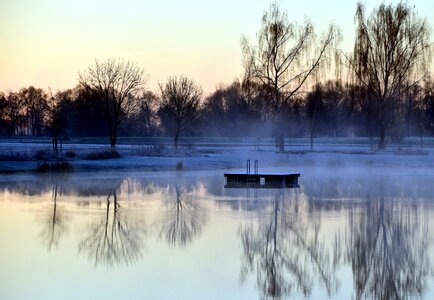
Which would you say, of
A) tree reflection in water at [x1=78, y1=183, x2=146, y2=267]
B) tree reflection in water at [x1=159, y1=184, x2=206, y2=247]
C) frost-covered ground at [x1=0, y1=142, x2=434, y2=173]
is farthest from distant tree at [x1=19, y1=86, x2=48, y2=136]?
tree reflection in water at [x1=78, y1=183, x2=146, y2=267]

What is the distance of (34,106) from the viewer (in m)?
118

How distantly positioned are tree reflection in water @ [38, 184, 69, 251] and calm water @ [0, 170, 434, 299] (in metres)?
0.03

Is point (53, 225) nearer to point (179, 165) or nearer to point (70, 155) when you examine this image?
point (179, 165)

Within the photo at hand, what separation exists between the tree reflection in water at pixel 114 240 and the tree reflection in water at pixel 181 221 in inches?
25.1

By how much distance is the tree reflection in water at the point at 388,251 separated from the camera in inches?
509

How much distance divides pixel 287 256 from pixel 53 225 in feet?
21.7

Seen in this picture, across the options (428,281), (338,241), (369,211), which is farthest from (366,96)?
(428,281)

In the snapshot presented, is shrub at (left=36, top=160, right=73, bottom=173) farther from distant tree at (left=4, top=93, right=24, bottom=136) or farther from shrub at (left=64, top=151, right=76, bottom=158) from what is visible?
distant tree at (left=4, top=93, right=24, bottom=136)

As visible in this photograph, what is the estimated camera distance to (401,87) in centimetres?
5362

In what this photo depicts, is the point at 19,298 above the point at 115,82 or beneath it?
beneath

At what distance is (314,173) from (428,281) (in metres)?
A: 28.7

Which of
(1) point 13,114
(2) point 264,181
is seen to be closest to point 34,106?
(1) point 13,114

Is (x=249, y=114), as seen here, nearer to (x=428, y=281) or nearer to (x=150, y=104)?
(x=150, y=104)

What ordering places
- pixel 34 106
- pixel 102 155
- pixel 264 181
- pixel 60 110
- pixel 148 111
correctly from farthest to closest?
pixel 34 106 < pixel 148 111 < pixel 60 110 < pixel 102 155 < pixel 264 181
